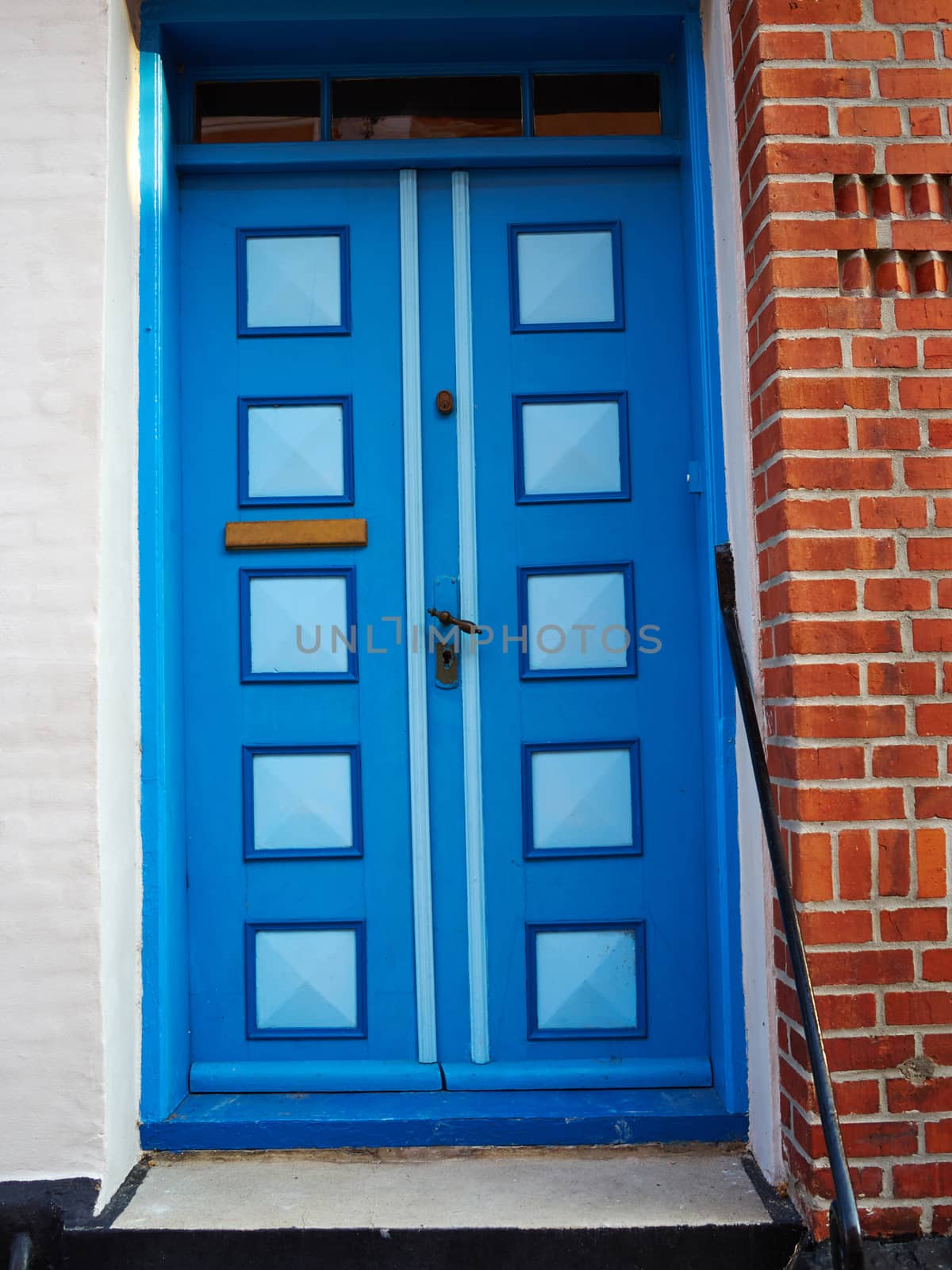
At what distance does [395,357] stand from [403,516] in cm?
44

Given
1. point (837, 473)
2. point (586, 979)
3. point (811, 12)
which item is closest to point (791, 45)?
point (811, 12)

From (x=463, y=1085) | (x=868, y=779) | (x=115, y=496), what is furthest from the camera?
(x=463, y=1085)

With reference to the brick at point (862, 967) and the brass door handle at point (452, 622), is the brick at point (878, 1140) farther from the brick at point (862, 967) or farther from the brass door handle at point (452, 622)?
the brass door handle at point (452, 622)

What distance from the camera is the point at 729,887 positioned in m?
2.49

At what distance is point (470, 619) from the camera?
2.74 metres

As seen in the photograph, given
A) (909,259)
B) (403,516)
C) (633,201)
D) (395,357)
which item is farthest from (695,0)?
(403,516)

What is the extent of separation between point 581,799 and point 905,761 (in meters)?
0.89

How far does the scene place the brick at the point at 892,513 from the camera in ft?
7.03

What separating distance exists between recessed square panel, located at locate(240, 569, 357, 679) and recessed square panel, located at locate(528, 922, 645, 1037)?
0.91 m

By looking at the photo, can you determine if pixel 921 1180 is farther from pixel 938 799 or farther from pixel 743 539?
pixel 743 539

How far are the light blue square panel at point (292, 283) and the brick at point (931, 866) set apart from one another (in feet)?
6.45

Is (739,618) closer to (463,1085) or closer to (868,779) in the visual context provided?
(868,779)

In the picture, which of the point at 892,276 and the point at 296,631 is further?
the point at 296,631

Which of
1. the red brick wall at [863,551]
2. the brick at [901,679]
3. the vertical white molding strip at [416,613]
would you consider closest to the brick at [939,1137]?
the red brick wall at [863,551]
